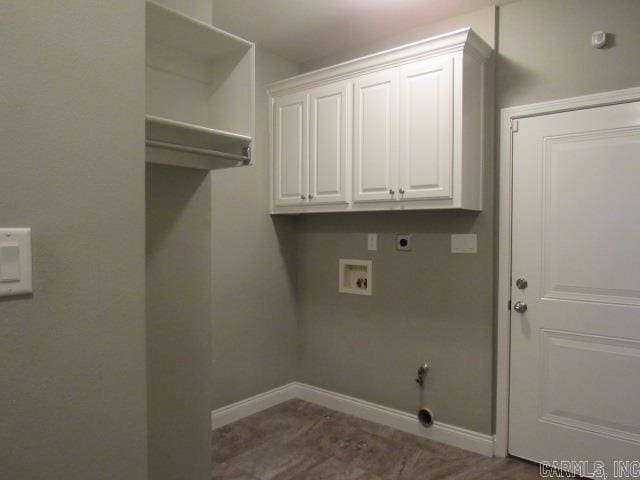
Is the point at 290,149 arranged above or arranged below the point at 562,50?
below

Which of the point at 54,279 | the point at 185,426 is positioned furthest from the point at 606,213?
the point at 54,279

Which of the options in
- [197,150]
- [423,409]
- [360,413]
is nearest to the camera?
[197,150]

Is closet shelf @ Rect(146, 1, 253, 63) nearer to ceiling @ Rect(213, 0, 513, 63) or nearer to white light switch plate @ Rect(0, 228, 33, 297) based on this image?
white light switch plate @ Rect(0, 228, 33, 297)

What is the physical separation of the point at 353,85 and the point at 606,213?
5.34 feet

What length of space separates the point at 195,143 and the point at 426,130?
1485 mm

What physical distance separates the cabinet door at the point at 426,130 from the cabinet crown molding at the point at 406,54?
0.07 meters

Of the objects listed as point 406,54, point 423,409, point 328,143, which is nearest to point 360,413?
point 423,409

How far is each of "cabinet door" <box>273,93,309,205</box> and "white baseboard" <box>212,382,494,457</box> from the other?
1.48 metres

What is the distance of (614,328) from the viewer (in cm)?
234

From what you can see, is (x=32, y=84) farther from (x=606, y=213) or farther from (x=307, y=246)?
(x=307, y=246)

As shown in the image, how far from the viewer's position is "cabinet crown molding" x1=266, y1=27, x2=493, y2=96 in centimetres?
244

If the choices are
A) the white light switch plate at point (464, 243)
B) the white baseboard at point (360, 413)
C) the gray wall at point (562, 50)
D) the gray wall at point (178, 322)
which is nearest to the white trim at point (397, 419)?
the white baseboard at point (360, 413)

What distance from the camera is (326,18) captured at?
2822 millimetres

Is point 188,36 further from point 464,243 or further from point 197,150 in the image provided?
point 464,243
